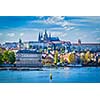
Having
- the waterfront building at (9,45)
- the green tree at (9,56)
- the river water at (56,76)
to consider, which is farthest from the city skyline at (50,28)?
the river water at (56,76)

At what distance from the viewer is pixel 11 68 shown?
158 inches

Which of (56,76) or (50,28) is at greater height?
(50,28)

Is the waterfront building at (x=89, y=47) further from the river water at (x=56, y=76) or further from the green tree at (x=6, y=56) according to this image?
the green tree at (x=6, y=56)

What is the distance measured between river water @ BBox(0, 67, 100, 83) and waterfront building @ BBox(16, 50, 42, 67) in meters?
0.09

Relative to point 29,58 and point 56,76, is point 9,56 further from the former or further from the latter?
point 56,76

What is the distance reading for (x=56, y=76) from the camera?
13.1 ft

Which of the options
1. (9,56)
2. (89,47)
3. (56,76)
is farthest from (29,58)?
(89,47)

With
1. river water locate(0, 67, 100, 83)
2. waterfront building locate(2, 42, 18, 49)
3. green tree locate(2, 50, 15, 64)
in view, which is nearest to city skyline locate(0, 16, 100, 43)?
waterfront building locate(2, 42, 18, 49)

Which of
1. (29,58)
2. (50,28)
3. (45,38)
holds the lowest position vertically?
(29,58)

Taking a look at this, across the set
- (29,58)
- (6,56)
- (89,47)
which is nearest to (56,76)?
(29,58)

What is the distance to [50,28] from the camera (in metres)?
4.01

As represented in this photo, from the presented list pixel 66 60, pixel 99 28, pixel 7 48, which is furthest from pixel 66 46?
pixel 7 48

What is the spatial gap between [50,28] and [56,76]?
1.77 ft
